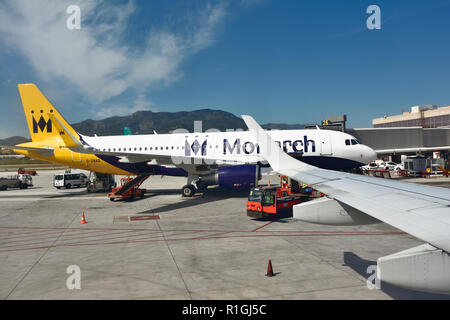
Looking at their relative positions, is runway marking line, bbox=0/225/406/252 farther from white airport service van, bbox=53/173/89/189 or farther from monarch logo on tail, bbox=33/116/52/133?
white airport service van, bbox=53/173/89/189

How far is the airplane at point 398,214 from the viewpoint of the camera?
343 cm

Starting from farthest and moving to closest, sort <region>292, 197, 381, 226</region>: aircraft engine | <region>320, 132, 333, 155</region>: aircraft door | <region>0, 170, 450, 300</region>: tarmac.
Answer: <region>320, 132, 333, 155</region>: aircraft door, <region>0, 170, 450, 300</region>: tarmac, <region>292, 197, 381, 226</region>: aircraft engine

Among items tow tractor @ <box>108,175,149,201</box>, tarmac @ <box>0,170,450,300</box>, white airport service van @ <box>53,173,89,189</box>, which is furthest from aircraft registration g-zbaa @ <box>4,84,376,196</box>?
white airport service van @ <box>53,173,89,189</box>

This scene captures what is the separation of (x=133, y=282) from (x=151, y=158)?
53.1 feet

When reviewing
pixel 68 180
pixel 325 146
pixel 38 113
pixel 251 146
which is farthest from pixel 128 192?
pixel 325 146

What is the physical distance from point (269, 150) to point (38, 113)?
1145 inches

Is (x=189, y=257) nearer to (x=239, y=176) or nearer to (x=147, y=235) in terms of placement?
(x=147, y=235)

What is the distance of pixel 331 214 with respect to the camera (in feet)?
22.0

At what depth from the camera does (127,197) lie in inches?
1040

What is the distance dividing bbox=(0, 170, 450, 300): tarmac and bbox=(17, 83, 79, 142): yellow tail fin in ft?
41.6

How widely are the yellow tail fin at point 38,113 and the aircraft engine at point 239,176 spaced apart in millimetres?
15806

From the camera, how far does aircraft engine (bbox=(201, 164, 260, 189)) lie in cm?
2244

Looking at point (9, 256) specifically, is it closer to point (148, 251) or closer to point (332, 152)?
point (148, 251)

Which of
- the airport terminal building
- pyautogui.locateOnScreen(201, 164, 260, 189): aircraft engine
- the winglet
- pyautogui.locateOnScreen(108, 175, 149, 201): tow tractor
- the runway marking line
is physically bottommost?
the runway marking line
